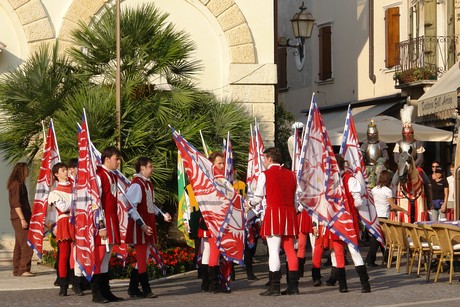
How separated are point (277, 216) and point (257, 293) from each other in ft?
4.31

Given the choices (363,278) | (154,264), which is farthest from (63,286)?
(363,278)

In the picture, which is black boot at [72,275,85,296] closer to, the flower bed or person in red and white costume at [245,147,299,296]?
the flower bed

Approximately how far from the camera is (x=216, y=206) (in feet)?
58.2

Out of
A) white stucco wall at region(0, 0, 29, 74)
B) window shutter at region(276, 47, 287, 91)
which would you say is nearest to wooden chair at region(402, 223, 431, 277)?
white stucco wall at region(0, 0, 29, 74)

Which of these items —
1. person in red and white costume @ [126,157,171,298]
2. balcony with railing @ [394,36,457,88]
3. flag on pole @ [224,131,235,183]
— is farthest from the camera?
balcony with railing @ [394,36,457,88]

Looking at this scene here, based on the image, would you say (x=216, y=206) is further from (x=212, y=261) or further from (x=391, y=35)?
(x=391, y=35)

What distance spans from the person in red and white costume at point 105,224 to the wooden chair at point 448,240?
4.57 m

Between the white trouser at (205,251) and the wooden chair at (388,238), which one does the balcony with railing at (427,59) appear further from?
the white trouser at (205,251)

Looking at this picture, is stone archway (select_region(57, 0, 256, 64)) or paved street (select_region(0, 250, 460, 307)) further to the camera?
stone archway (select_region(57, 0, 256, 64))

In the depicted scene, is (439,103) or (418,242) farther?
(439,103)

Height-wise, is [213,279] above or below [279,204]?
below

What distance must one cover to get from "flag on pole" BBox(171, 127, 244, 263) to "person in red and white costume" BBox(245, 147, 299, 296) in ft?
2.04

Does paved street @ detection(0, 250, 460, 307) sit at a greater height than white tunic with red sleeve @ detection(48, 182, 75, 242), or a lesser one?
lesser

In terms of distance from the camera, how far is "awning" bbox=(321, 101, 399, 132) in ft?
125
